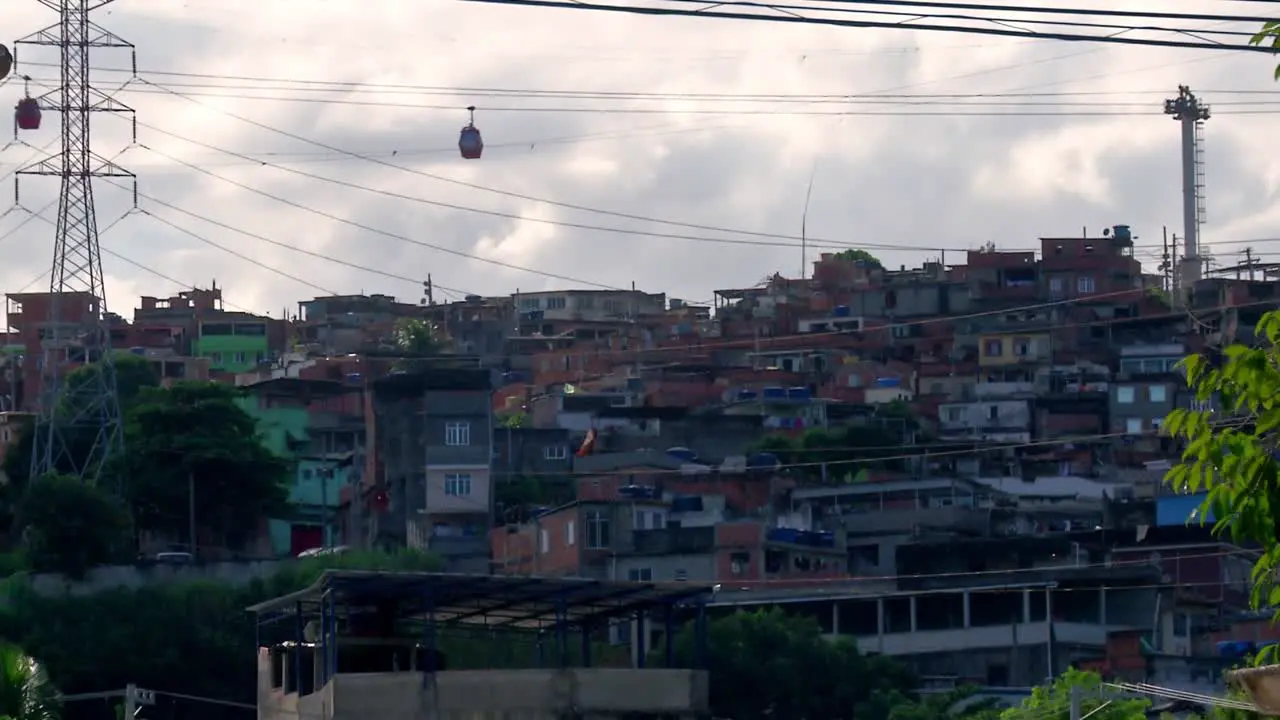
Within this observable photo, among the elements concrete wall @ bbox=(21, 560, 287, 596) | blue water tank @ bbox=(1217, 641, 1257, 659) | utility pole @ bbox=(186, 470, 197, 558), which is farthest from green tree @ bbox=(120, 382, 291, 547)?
blue water tank @ bbox=(1217, 641, 1257, 659)

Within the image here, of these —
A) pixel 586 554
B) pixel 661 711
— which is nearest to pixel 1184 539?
pixel 586 554

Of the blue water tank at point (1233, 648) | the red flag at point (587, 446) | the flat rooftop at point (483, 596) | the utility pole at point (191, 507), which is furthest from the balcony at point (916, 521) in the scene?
the flat rooftop at point (483, 596)

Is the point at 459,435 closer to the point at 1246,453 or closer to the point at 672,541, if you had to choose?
the point at 672,541

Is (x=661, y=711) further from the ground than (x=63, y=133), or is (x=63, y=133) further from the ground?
(x=63, y=133)

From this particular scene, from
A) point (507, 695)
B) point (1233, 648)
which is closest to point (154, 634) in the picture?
point (1233, 648)

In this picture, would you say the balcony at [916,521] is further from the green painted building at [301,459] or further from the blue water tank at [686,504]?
the green painted building at [301,459]

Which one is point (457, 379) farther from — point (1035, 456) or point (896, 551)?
point (1035, 456)
